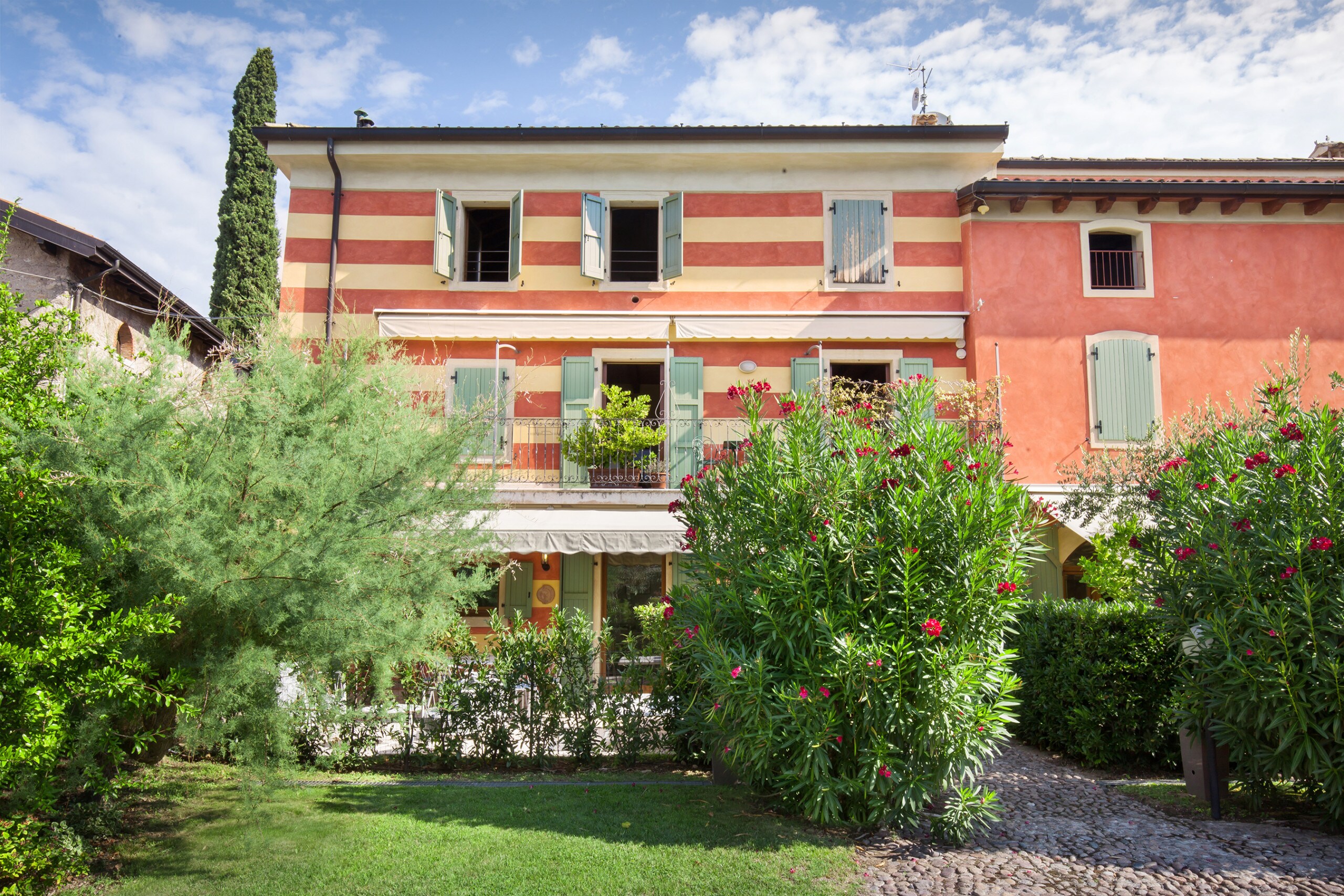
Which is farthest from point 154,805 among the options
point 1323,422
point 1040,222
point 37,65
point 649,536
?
point 1040,222

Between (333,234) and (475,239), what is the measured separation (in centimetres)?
276

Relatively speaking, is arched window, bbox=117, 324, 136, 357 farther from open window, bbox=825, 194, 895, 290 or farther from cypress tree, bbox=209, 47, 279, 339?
open window, bbox=825, 194, 895, 290

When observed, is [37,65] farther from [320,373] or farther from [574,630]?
[574,630]

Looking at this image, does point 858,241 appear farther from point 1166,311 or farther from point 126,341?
point 126,341

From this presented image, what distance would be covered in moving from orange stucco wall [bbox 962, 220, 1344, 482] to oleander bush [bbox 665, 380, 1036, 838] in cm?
905


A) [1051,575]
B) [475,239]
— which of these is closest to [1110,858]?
[1051,575]

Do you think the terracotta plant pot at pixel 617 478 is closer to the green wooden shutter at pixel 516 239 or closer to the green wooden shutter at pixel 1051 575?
the green wooden shutter at pixel 516 239

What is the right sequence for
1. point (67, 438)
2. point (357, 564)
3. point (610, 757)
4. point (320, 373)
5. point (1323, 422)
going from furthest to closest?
1. point (610, 757)
2. point (320, 373)
3. point (1323, 422)
4. point (357, 564)
5. point (67, 438)

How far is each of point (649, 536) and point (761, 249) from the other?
6034 millimetres

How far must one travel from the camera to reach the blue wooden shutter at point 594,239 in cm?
1502

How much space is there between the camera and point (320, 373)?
7047 mm

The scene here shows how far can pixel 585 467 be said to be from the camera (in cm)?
1427

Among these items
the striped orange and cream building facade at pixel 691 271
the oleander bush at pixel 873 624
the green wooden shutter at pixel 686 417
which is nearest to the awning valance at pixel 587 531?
the striped orange and cream building facade at pixel 691 271

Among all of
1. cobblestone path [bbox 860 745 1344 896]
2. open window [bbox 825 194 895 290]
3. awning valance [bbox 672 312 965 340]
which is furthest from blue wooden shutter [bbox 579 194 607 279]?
cobblestone path [bbox 860 745 1344 896]
